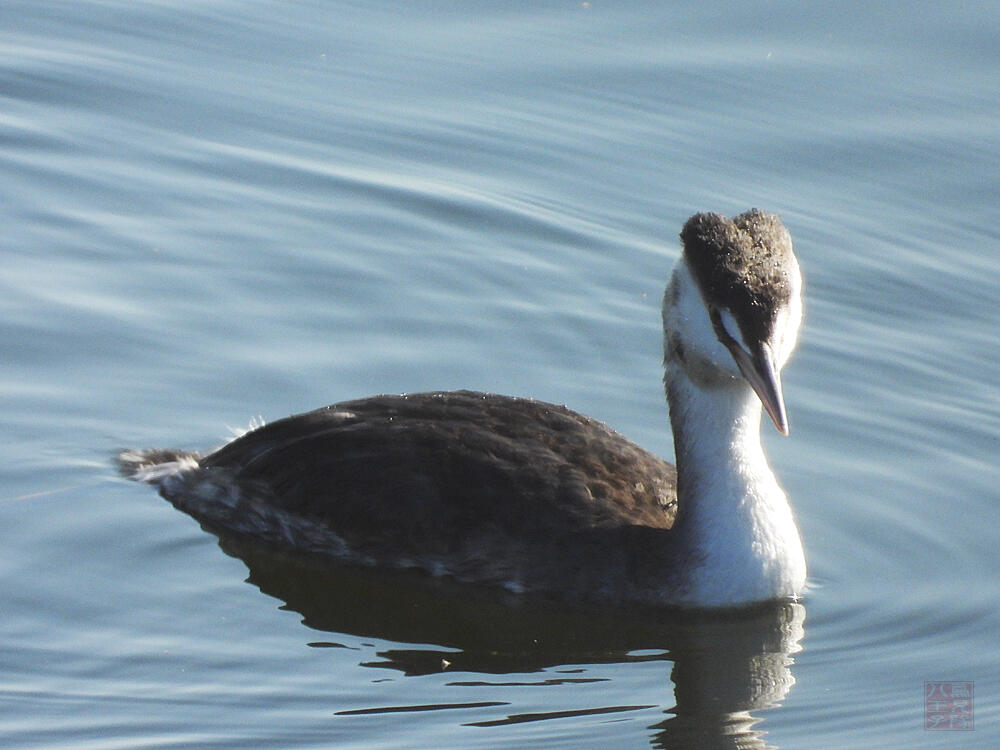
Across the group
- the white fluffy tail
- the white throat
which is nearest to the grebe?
the white throat

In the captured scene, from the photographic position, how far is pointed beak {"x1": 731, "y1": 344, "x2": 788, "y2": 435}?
26.9 ft

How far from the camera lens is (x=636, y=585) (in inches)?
349

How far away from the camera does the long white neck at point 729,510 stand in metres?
8.84

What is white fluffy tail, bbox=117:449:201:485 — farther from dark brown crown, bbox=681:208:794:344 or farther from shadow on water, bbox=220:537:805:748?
dark brown crown, bbox=681:208:794:344

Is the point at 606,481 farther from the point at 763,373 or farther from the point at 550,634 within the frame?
the point at 763,373

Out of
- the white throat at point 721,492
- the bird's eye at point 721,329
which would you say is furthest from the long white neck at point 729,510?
the bird's eye at point 721,329

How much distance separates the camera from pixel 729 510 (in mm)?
8852

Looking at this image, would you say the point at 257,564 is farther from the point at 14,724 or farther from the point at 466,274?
the point at 466,274

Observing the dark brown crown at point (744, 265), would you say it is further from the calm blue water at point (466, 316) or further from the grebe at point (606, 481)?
the calm blue water at point (466, 316)

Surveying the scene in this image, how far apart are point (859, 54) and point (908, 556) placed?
17.9 ft

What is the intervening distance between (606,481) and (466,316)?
2630 millimetres

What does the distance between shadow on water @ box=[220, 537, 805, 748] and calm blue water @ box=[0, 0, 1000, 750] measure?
0.08 feet

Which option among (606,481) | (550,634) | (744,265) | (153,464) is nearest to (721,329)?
(744,265)

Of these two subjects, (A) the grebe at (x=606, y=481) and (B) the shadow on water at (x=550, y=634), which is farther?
(A) the grebe at (x=606, y=481)
